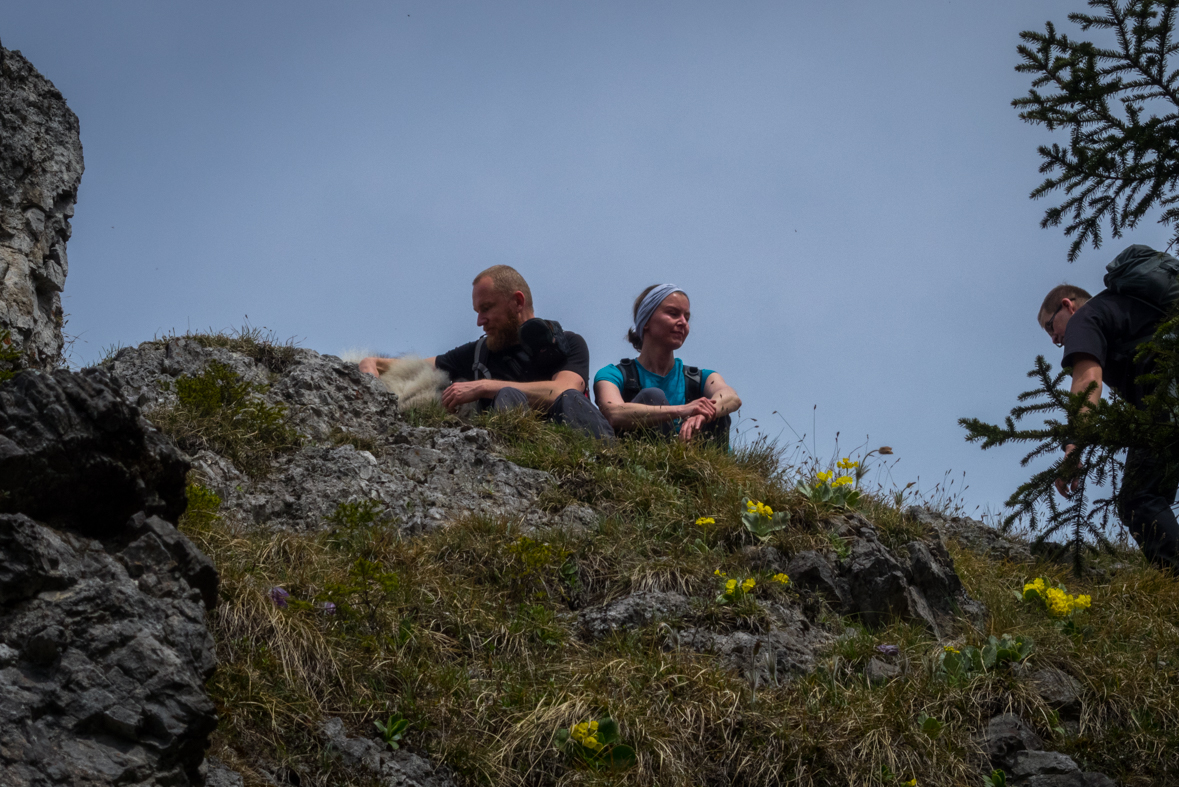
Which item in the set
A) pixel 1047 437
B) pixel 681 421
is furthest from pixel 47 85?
pixel 1047 437

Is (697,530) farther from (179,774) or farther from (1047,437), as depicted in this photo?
(179,774)

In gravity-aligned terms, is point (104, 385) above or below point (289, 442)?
below

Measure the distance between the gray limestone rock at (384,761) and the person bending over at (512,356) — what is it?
4.13 meters

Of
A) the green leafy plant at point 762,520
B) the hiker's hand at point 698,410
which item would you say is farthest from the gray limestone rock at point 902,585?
the hiker's hand at point 698,410

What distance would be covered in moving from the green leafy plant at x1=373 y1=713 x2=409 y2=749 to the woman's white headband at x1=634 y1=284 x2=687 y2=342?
474 cm

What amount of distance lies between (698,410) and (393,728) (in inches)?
161

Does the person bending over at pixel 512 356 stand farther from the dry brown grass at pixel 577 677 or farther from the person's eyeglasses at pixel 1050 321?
the person's eyeglasses at pixel 1050 321

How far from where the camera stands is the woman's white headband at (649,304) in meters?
8.09

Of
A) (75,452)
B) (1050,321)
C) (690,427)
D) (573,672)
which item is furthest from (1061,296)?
(75,452)

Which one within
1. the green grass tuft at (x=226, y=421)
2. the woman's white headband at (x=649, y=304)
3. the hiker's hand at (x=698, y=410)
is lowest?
the green grass tuft at (x=226, y=421)

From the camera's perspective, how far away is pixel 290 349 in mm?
7906

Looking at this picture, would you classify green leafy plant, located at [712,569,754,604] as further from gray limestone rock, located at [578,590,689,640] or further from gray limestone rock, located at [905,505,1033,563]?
gray limestone rock, located at [905,505,1033,563]

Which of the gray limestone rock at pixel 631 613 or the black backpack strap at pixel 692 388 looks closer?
the gray limestone rock at pixel 631 613

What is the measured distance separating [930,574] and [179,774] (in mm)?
4366
